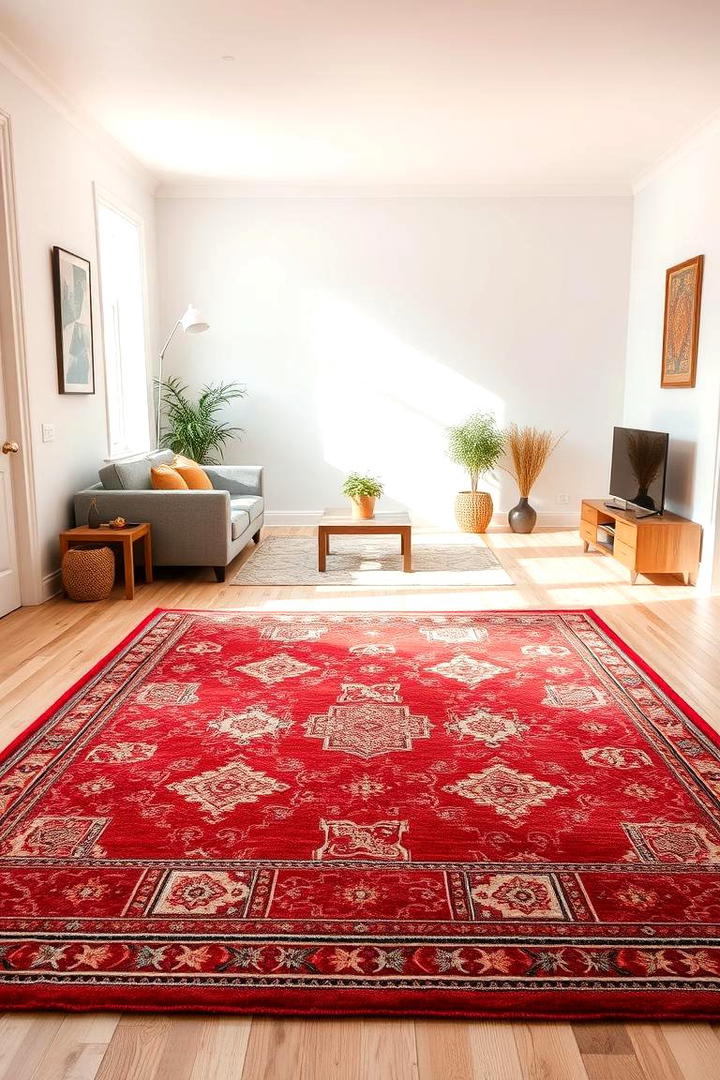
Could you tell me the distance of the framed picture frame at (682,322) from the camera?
227 inches

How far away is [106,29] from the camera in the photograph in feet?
13.6

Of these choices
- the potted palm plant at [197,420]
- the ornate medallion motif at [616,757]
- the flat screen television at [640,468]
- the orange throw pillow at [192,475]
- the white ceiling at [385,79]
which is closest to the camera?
the ornate medallion motif at [616,757]

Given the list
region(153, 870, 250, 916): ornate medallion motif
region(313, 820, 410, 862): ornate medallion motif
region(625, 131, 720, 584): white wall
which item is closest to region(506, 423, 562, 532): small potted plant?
region(625, 131, 720, 584): white wall

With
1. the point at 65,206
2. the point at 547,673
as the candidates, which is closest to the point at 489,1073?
the point at 547,673

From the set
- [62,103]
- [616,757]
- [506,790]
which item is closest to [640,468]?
[616,757]

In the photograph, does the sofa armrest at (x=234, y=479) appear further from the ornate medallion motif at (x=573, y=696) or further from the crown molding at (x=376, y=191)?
the ornate medallion motif at (x=573, y=696)

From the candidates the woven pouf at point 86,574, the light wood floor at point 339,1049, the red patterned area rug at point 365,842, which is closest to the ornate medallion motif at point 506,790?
the red patterned area rug at point 365,842

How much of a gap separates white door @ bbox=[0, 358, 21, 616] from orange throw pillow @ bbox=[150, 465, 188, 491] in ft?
3.98

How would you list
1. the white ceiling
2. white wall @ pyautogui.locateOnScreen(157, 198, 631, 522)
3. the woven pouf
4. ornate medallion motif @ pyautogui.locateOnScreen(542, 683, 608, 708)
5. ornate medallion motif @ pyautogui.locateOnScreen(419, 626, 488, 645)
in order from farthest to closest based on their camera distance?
white wall @ pyautogui.locateOnScreen(157, 198, 631, 522), the woven pouf, ornate medallion motif @ pyautogui.locateOnScreen(419, 626, 488, 645), the white ceiling, ornate medallion motif @ pyautogui.locateOnScreen(542, 683, 608, 708)

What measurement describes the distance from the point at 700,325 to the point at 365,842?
4.59m

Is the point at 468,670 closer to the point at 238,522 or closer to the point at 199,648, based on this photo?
the point at 199,648

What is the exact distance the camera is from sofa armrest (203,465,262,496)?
699cm

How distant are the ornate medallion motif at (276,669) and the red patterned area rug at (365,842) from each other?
0.02 m

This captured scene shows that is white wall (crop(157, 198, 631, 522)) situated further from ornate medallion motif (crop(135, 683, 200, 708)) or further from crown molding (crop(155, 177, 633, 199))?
ornate medallion motif (crop(135, 683, 200, 708))
